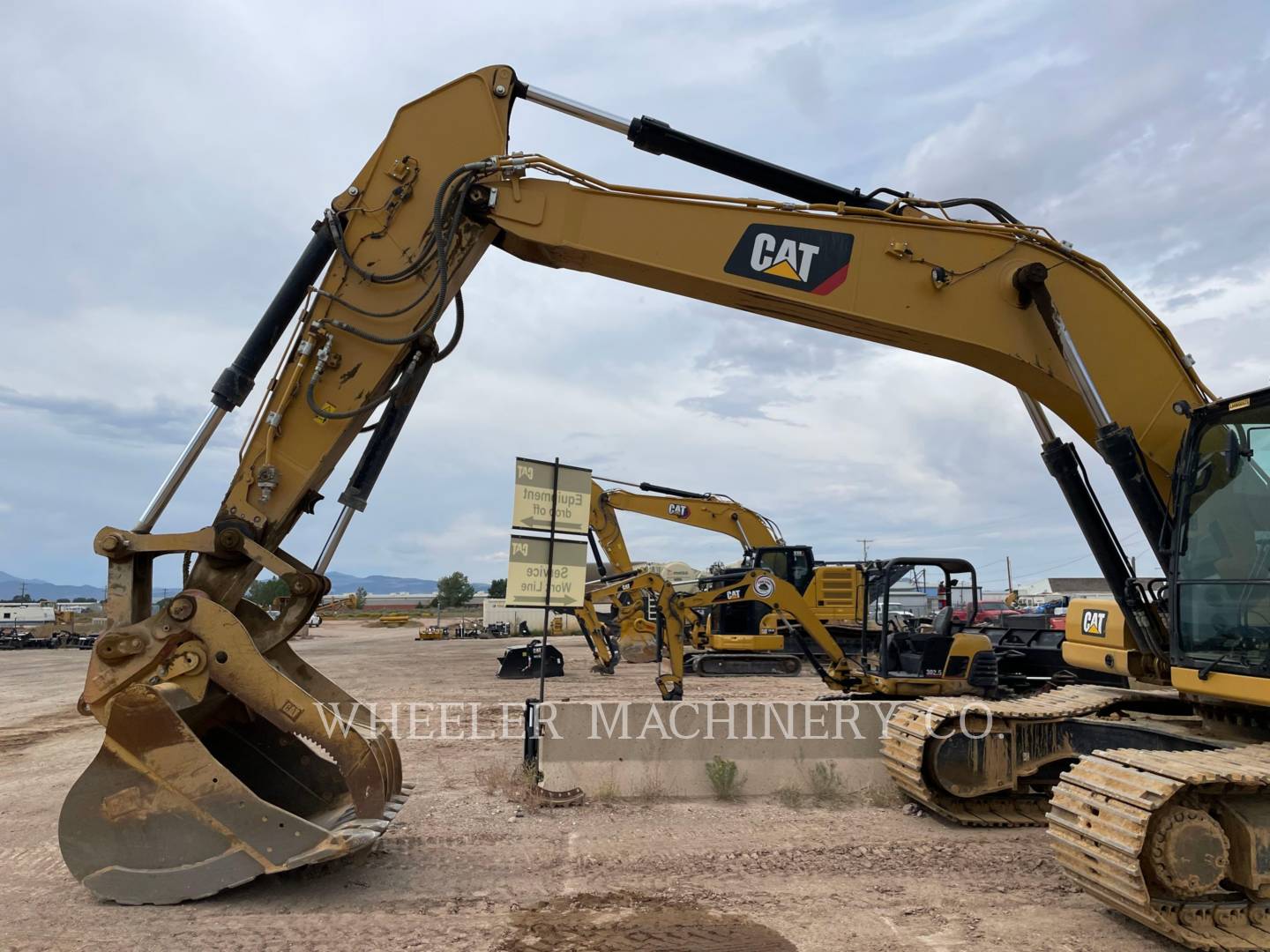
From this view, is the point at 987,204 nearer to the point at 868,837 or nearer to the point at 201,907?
the point at 868,837

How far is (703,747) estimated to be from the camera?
25.2 ft

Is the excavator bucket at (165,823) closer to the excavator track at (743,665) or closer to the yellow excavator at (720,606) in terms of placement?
the yellow excavator at (720,606)

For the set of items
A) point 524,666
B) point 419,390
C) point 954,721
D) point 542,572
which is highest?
point 419,390

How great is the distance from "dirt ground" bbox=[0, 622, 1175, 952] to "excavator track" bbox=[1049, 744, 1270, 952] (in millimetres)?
268

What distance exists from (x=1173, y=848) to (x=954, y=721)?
2.40 m

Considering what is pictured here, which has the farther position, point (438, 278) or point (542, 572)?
point (542, 572)

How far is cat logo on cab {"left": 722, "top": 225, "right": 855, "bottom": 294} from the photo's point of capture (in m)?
5.89

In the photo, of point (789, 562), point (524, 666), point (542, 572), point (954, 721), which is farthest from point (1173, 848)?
point (789, 562)

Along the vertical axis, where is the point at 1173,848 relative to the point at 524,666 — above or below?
above

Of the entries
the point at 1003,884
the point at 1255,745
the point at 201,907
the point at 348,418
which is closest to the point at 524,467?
the point at 348,418

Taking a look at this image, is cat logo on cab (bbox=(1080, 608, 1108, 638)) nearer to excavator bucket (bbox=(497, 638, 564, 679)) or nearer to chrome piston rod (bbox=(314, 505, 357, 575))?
chrome piston rod (bbox=(314, 505, 357, 575))

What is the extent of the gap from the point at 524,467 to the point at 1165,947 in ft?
18.7

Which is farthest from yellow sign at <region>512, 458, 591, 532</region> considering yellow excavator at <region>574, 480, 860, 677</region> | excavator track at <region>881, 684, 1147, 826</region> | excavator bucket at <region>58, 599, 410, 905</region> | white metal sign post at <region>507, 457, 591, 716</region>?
yellow excavator at <region>574, 480, 860, 677</region>

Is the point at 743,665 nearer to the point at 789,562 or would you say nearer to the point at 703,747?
the point at 789,562
